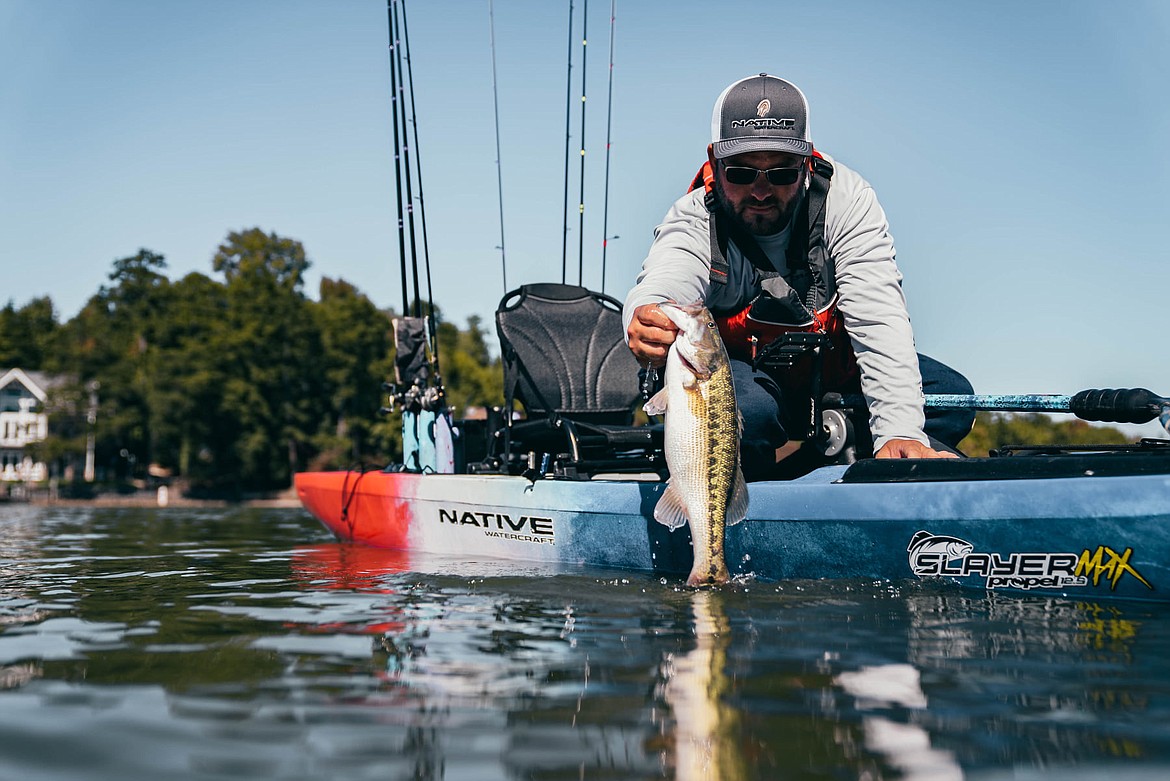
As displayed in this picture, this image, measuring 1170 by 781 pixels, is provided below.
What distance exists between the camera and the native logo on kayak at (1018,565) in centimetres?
421

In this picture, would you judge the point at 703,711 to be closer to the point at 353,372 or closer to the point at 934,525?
the point at 934,525

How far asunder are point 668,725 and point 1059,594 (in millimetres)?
2564

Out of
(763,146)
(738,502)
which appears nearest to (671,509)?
(738,502)

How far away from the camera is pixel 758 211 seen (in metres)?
5.37

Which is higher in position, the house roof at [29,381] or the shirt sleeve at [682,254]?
the house roof at [29,381]

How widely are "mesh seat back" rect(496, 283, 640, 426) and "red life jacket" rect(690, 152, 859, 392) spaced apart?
2.70 m

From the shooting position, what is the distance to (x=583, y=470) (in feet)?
21.8

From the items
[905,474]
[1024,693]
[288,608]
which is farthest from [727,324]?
[1024,693]

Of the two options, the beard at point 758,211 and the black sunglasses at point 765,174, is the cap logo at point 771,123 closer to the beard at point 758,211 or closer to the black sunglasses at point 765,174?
the black sunglasses at point 765,174

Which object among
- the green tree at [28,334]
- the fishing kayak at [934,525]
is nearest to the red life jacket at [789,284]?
the fishing kayak at [934,525]

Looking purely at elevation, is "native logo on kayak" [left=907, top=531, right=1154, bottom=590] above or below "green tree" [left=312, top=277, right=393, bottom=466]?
below

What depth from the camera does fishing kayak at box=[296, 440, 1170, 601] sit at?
13.6ft

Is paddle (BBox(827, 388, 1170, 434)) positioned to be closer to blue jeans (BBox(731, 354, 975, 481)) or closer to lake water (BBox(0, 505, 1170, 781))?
blue jeans (BBox(731, 354, 975, 481))

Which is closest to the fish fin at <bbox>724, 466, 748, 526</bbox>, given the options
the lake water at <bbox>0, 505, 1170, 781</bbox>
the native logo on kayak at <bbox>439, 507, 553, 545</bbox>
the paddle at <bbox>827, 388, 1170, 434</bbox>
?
the lake water at <bbox>0, 505, 1170, 781</bbox>
